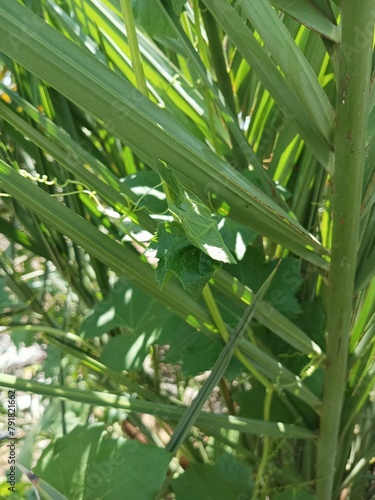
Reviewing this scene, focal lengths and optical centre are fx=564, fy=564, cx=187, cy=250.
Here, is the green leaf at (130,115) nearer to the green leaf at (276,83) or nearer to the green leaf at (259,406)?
the green leaf at (276,83)

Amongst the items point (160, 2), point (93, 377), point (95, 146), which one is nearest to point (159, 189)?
point (95, 146)

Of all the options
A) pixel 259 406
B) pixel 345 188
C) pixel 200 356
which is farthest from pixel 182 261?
pixel 259 406

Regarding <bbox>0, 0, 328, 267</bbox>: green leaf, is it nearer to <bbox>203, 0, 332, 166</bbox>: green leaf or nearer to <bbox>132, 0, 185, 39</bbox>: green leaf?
<bbox>203, 0, 332, 166</bbox>: green leaf

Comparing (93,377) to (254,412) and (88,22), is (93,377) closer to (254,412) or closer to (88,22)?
(254,412)

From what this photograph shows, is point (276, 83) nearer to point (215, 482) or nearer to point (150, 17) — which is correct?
point (150, 17)

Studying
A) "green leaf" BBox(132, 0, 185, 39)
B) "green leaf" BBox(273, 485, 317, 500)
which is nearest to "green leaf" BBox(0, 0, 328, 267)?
"green leaf" BBox(132, 0, 185, 39)
